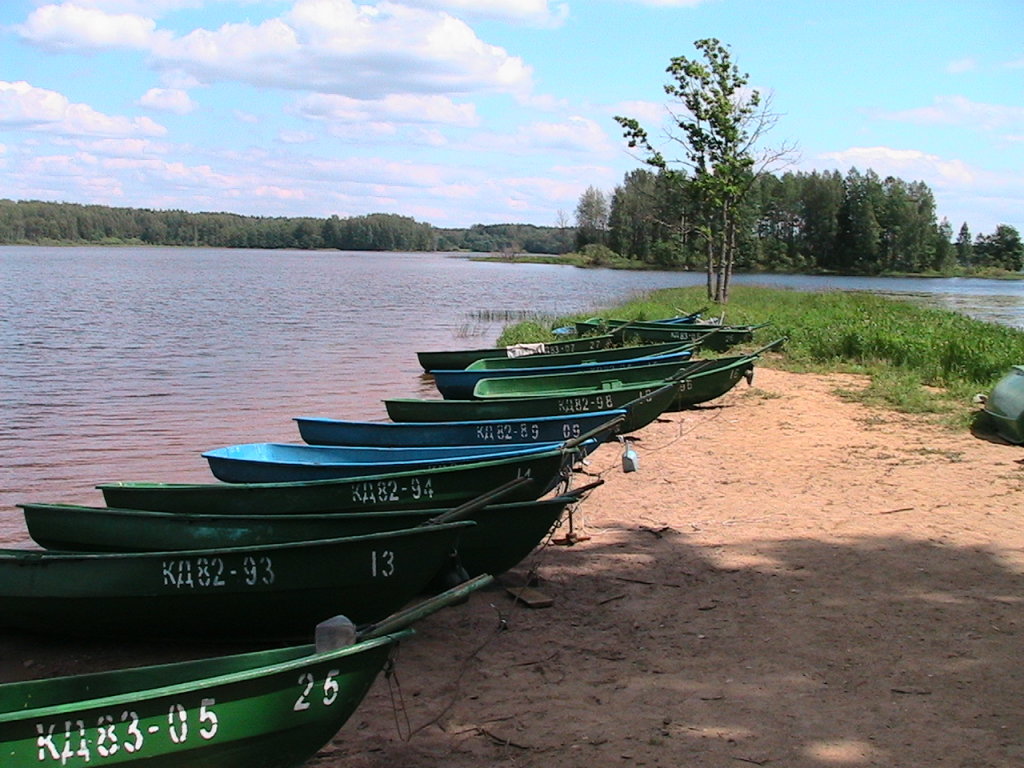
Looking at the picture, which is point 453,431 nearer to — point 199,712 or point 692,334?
point 199,712

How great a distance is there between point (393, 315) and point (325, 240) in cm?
12681

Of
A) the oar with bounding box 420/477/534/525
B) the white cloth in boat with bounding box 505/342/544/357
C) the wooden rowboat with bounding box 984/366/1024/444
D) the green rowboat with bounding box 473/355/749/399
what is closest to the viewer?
the oar with bounding box 420/477/534/525

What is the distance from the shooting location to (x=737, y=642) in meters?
5.39

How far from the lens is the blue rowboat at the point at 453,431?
9414mm

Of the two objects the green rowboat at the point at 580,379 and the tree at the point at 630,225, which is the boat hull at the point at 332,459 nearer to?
the green rowboat at the point at 580,379

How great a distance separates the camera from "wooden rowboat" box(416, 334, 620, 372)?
17.2 metres

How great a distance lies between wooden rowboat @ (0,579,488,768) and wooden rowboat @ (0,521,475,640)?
4.24 feet

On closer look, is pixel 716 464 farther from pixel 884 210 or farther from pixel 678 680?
pixel 884 210

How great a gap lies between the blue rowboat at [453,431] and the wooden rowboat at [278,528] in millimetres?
3197

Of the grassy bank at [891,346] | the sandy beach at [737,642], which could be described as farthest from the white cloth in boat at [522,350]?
the sandy beach at [737,642]

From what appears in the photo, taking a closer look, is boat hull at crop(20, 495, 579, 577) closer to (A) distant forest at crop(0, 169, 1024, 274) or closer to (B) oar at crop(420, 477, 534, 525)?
(B) oar at crop(420, 477, 534, 525)

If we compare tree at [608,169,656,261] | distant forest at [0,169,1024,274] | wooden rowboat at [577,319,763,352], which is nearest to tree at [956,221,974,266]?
distant forest at [0,169,1024,274]

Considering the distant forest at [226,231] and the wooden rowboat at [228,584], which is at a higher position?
the distant forest at [226,231]

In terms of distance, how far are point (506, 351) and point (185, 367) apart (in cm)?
728
